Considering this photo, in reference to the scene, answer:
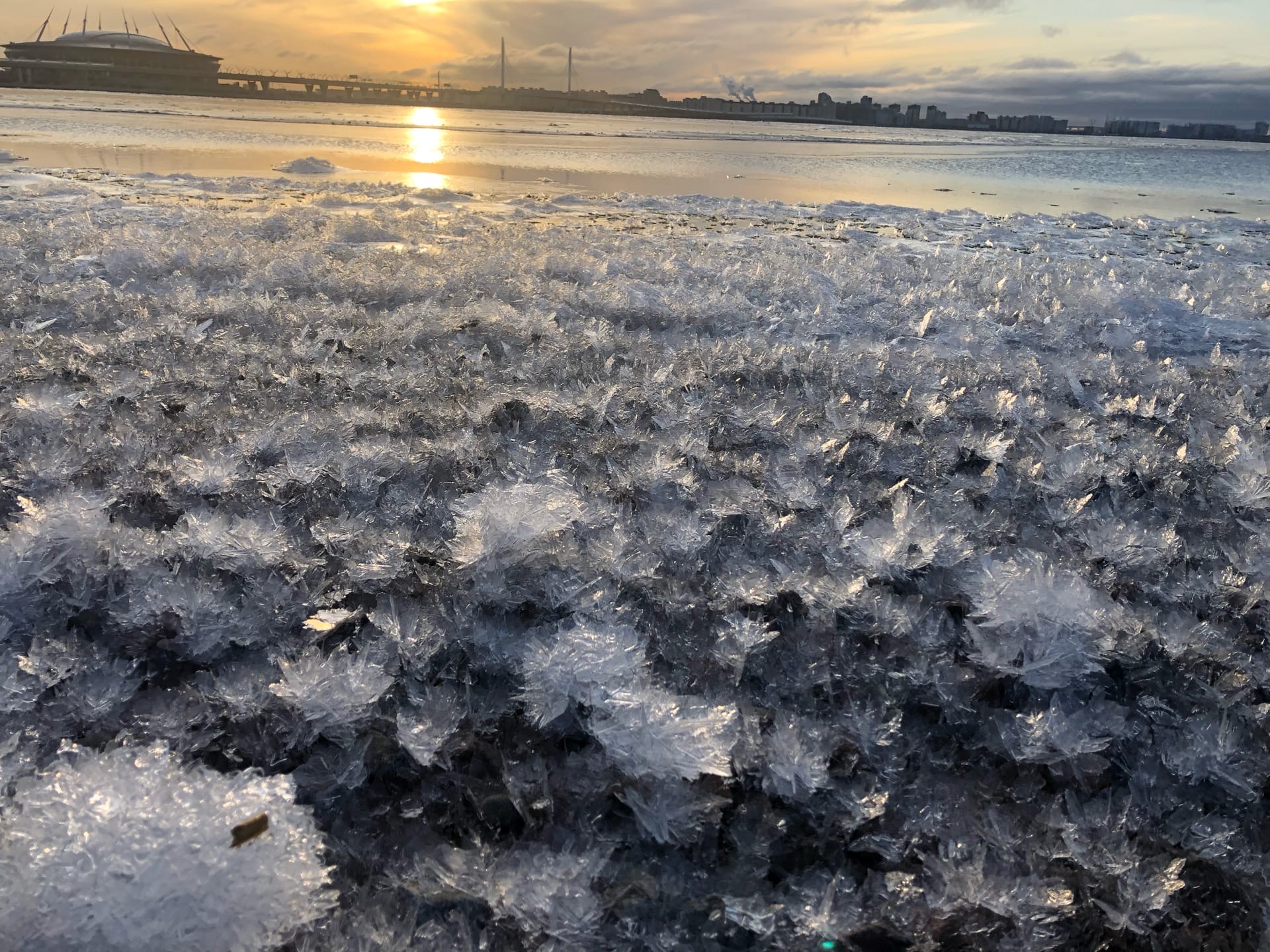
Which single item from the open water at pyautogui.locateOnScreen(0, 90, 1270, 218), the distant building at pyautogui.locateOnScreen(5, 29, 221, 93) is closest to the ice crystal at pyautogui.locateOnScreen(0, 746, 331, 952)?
the open water at pyautogui.locateOnScreen(0, 90, 1270, 218)

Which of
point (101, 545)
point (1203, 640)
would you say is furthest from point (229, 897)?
point (1203, 640)

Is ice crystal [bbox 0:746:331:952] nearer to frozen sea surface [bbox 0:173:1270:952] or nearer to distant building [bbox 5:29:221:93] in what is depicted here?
frozen sea surface [bbox 0:173:1270:952]

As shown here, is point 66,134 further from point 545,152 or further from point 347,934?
point 347,934

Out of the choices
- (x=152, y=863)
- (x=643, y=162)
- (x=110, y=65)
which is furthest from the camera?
(x=110, y=65)

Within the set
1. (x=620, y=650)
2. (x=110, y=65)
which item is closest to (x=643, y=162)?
(x=620, y=650)

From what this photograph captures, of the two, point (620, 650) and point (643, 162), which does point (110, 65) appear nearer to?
point (643, 162)
